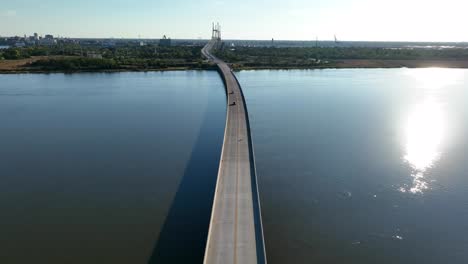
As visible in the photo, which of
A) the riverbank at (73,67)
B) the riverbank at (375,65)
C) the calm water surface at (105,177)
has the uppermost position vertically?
the riverbank at (375,65)

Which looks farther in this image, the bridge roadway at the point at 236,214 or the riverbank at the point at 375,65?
the riverbank at the point at 375,65

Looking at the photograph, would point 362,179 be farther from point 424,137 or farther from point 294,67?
point 294,67

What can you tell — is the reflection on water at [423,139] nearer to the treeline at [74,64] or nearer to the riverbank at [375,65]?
the riverbank at [375,65]

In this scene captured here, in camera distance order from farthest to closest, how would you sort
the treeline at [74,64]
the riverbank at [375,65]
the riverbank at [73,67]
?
the riverbank at [375,65]
the treeline at [74,64]
the riverbank at [73,67]

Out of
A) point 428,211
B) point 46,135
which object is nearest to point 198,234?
point 428,211

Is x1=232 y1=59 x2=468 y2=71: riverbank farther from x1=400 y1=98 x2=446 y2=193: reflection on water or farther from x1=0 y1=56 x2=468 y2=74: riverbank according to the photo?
x1=400 y1=98 x2=446 y2=193: reflection on water

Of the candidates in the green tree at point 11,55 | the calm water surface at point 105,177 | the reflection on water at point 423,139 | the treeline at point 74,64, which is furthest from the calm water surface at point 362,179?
the green tree at point 11,55

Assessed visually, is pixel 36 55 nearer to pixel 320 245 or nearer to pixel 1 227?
→ pixel 1 227

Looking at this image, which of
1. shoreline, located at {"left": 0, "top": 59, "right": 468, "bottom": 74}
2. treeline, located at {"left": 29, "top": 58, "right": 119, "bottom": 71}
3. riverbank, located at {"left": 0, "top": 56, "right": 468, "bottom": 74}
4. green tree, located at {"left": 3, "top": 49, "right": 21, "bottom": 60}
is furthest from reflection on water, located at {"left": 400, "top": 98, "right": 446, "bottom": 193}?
green tree, located at {"left": 3, "top": 49, "right": 21, "bottom": 60}
